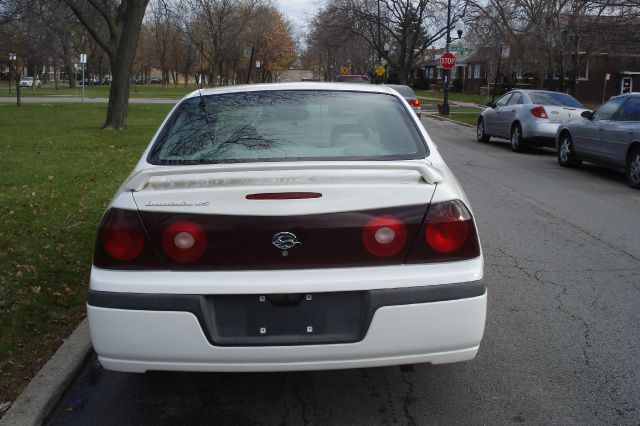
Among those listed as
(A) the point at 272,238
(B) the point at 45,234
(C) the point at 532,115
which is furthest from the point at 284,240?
(C) the point at 532,115

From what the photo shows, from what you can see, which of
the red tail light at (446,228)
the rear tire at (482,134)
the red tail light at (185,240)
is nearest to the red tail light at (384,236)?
the red tail light at (446,228)

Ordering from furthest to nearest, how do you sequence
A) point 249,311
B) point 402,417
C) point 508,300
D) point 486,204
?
point 486,204 → point 508,300 → point 402,417 → point 249,311

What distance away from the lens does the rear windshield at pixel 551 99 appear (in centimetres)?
1592

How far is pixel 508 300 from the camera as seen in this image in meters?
5.04

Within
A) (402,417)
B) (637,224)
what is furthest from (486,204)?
(402,417)

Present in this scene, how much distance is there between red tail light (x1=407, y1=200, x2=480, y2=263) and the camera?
9.71 ft

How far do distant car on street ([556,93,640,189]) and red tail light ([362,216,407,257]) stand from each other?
8.89 meters

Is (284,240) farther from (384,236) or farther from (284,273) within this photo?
(384,236)

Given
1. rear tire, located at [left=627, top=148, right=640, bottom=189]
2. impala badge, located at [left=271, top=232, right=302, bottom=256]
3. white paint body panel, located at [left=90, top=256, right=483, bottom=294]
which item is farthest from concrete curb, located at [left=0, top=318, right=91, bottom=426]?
rear tire, located at [left=627, top=148, right=640, bottom=189]

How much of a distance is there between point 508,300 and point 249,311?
2852 millimetres

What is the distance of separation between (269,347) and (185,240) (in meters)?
0.62

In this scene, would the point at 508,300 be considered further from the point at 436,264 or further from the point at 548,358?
the point at 436,264

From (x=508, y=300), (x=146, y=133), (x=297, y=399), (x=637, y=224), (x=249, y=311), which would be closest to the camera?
(x=249, y=311)

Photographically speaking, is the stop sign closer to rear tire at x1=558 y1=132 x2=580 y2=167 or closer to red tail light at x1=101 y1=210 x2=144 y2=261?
rear tire at x1=558 y1=132 x2=580 y2=167
